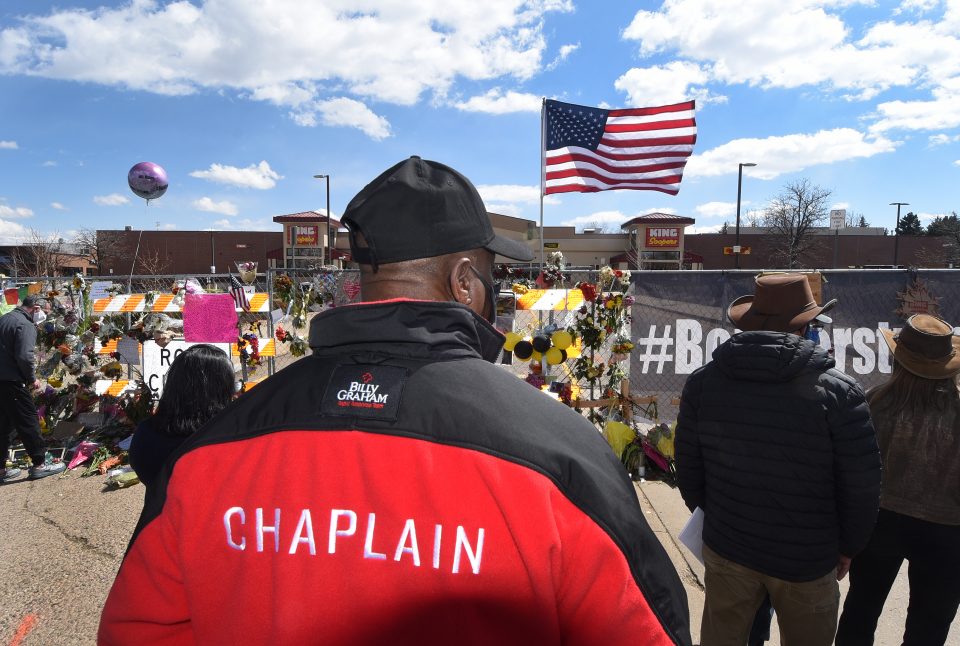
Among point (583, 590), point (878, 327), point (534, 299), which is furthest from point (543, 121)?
point (583, 590)

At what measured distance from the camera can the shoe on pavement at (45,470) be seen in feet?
19.8

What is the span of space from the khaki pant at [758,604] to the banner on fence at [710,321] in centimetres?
377

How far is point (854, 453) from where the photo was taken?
7.51 ft

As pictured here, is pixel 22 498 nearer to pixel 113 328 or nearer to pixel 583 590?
pixel 113 328

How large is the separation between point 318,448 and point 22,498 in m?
6.30

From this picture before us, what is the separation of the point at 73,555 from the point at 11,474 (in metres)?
2.44

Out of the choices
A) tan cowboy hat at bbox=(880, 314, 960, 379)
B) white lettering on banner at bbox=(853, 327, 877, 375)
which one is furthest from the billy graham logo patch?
white lettering on banner at bbox=(853, 327, 877, 375)

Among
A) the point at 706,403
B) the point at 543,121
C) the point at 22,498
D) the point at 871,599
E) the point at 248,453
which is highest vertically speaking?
the point at 543,121

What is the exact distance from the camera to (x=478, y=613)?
2.94 feet


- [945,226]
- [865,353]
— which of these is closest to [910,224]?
[945,226]

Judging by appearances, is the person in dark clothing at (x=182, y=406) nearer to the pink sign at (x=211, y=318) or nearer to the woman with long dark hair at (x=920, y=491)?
the woman with long dark hair at (x=920, y=491)

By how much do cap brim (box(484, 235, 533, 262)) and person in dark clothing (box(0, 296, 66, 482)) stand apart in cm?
617

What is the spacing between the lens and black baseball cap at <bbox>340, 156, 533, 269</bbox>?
1198mm

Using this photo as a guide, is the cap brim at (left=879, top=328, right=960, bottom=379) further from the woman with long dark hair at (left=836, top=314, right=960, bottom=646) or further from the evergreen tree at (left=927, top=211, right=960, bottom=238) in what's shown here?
the evergreen tree at (left=927, top=211, right=960, bottom=238)
